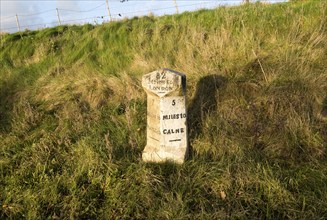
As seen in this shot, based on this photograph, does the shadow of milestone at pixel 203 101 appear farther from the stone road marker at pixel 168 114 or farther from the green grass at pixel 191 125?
the stone road marker at pixel 168 114

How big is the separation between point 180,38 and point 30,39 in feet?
15.3

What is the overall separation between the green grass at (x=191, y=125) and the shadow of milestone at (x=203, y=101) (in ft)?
0.07

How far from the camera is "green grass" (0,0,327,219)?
3094 mm

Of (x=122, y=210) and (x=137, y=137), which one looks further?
(x=137, y=137)

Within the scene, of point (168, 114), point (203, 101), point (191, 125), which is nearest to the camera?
point (168, 114)

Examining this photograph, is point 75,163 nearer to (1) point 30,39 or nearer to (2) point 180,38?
(2) point 180,38

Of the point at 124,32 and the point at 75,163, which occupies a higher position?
the point at 124,32

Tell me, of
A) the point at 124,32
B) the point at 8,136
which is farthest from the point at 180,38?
the point at 8,136

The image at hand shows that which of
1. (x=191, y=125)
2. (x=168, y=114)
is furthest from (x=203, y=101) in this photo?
(x=168, y=114)

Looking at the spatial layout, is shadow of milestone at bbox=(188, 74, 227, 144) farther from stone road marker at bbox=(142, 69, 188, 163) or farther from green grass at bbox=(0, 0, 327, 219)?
stone road marker at bbox=(142, 69, 188, 163)

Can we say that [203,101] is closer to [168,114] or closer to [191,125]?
[191,125]

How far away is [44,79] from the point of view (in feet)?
22.4

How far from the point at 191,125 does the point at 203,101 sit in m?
0.58

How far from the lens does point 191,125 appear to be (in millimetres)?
4352
